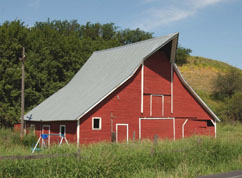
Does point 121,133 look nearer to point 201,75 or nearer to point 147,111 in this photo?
point 147,111

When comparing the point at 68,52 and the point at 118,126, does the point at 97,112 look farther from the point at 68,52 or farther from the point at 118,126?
the point at 68,52

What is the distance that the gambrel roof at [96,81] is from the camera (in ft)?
83.0

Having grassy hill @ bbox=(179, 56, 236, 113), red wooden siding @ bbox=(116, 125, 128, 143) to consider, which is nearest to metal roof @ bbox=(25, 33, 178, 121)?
red wooden siding @ bbox=(116, 125, 128, 143)

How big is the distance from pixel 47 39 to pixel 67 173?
112 ft

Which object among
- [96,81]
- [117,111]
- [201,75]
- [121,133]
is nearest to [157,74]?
[117,111]

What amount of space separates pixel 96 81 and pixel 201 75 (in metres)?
62.7

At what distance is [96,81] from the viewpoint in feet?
97.7

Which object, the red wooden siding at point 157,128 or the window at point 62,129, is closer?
the window at point 62,129

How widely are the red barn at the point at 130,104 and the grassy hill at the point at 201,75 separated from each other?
34.4m

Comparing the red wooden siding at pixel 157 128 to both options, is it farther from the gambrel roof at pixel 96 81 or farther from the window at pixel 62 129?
the window at pixel 62 129

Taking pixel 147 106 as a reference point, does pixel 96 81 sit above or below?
above

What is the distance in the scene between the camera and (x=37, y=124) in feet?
97.5

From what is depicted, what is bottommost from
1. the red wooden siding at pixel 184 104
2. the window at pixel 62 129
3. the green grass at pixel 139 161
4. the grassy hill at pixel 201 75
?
the green grass at pixel 139 161

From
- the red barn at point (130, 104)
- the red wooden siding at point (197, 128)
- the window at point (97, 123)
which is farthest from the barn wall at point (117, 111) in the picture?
the red wooden siding at point (197, 128)
